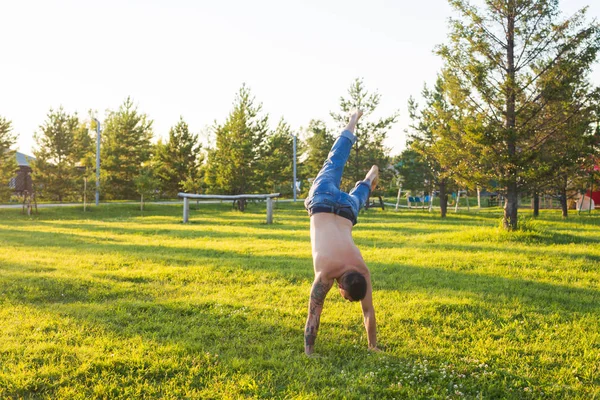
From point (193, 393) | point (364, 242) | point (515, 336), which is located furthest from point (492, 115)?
point (193, 393)

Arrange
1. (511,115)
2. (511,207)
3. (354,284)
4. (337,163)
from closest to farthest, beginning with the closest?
(354,284)
(337,163)
(511,115)
(511,207)

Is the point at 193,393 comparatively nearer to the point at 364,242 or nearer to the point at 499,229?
the point at 364,242

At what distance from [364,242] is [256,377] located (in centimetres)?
983

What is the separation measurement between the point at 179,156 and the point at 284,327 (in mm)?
33147

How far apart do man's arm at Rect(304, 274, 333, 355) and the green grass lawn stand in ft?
0.54

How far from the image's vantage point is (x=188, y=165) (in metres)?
37.4

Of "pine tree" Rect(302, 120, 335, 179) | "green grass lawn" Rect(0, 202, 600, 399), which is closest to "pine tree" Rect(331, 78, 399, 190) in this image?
"pine tree" Rect(302, 120, 335, 179)

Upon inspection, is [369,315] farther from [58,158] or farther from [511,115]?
[58,158]

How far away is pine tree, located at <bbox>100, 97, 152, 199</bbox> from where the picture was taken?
35969 mm

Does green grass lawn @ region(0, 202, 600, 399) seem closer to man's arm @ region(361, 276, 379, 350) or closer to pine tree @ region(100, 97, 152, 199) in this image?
man's arm @ region(361, 276, 379, 350)

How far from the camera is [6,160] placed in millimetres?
31594

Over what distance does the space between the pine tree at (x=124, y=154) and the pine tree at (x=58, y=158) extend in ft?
8.07

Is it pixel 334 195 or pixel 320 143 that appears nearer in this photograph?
pixel 334 195

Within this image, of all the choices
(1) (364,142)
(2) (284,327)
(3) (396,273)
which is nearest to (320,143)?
(1) (364,142)
